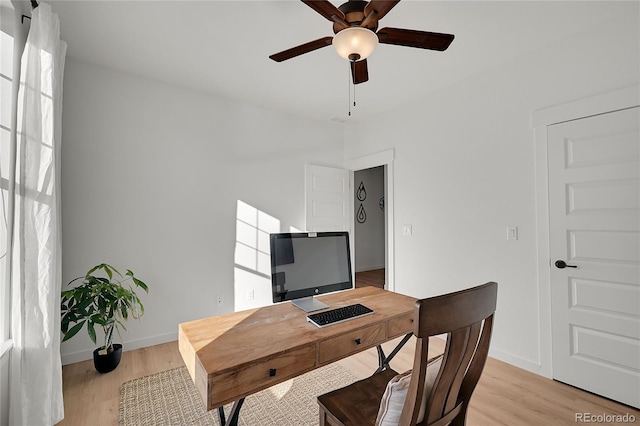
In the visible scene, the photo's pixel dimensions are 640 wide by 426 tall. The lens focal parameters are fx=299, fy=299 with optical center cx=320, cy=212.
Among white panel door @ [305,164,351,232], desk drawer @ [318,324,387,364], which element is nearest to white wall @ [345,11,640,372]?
white panel door @ [305,164,351,232]

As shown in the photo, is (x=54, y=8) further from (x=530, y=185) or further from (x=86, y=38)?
(x=530, y=185)

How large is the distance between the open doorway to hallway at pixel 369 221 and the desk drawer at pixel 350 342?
16.5 feet

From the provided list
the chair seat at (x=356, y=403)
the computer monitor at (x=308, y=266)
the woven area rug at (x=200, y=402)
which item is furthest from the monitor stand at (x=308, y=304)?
the woven area rug at (x=200, y=402)

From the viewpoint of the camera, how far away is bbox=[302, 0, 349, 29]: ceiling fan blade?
1.43m

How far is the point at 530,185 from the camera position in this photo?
253 cm

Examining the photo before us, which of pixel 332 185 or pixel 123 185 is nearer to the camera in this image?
pixel 123 185

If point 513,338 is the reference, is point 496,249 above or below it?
above

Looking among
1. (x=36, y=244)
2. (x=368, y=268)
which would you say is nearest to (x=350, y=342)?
(x=36, y=244)

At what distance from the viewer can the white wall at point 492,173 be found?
2268 millimetres

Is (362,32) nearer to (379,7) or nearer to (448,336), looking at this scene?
(379,7)

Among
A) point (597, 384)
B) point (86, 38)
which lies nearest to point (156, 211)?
point (86, 38)

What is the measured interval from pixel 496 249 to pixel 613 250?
79 centimetres

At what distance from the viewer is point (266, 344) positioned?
4.18 feet

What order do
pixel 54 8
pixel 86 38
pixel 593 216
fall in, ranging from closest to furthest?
pixel 54 8, pixel 593 216, pixel 86 38
